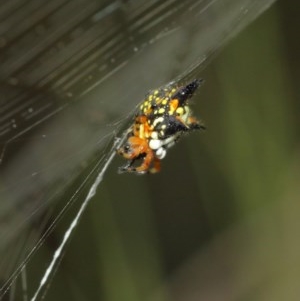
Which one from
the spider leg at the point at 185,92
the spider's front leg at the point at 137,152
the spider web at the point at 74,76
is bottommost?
the spider's front leg at the point at 137,152

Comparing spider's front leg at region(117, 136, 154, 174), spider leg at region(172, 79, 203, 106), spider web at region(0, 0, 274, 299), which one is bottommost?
spider's front leg at region(117, 136, 154, 174)

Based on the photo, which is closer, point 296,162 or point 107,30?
point 107,30

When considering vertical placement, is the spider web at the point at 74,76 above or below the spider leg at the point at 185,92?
above

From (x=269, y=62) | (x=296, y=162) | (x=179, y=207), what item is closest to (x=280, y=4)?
(x=269, y=62)

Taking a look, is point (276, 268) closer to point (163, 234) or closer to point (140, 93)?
point (163, 234)

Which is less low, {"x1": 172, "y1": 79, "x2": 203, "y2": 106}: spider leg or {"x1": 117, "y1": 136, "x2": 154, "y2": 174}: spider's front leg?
{"x1": 172, "y1": 79, "x2": 203, "y2": 106}: spider leg
